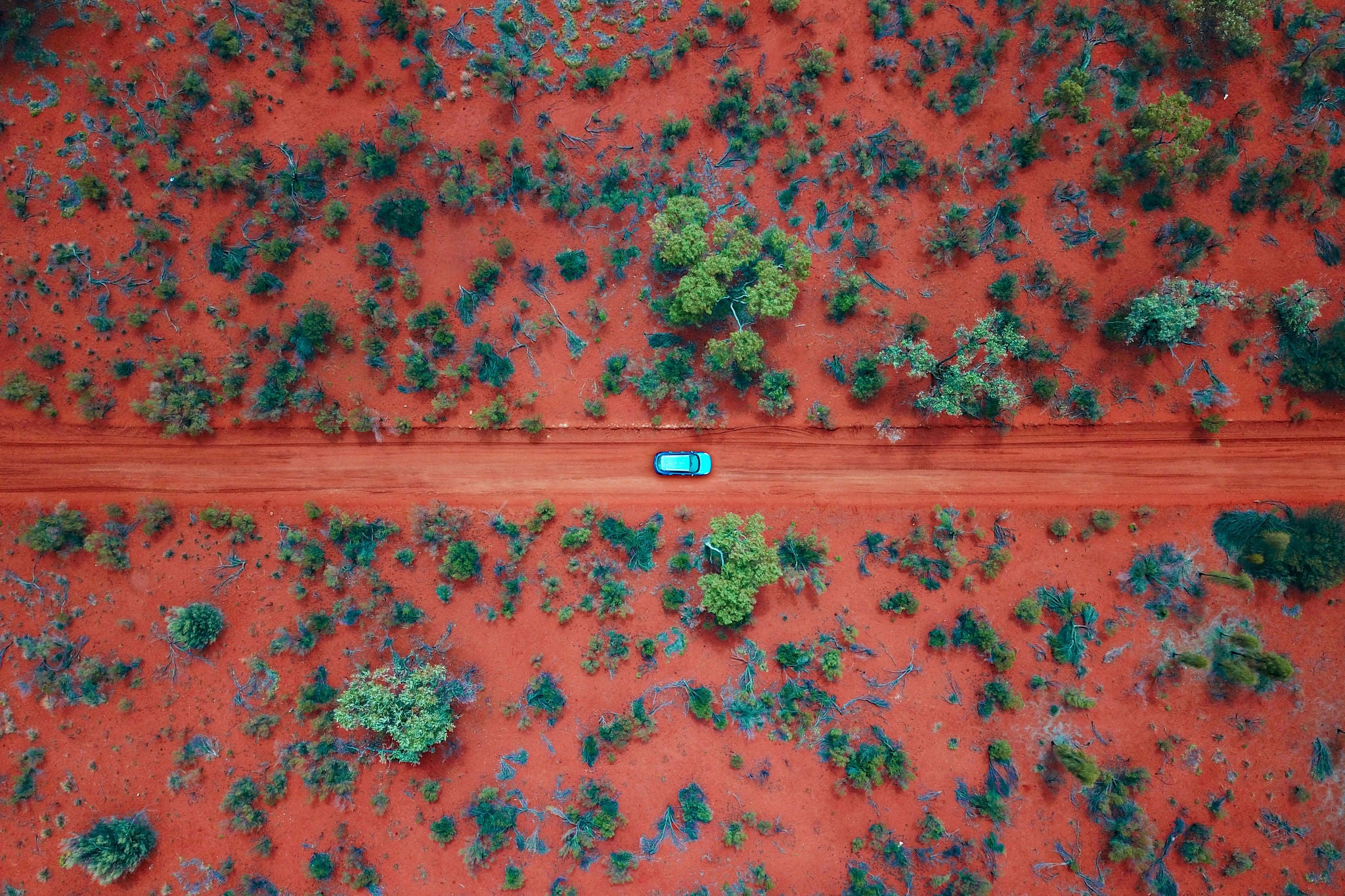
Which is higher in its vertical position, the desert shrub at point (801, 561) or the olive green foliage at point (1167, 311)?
the olive green foliage at point (1167, 311)

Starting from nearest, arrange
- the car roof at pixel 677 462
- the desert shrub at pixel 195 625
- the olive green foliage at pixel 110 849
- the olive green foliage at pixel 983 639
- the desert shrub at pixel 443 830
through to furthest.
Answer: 1. the olive green foliage at pixel 110 849
2. the desert shrub at pixel 195 625
3. the desert shrub at pixel 443 830
4. the olive green foliage at pixel 983 639
5. the car roof at pixel 677 462

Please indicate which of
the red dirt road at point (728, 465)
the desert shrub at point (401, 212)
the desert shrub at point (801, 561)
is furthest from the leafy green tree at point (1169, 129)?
the desert shrub at point (401, 212)

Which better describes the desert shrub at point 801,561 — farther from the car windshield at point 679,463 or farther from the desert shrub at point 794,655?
the car windshield at point 679,463

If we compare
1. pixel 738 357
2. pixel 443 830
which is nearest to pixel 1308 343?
pixel 738 357

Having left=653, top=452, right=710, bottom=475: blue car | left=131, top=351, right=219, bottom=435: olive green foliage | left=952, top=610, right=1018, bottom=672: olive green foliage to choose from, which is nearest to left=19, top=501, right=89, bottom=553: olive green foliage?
left=131, top=351, right=219, bottom=435: olive green foliage

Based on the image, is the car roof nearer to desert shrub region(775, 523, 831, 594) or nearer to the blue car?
the blue car

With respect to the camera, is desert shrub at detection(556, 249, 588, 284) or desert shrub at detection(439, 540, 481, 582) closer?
desert shrub at detection(439, 540, 481, 582)

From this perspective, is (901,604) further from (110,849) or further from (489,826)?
(110,849)
